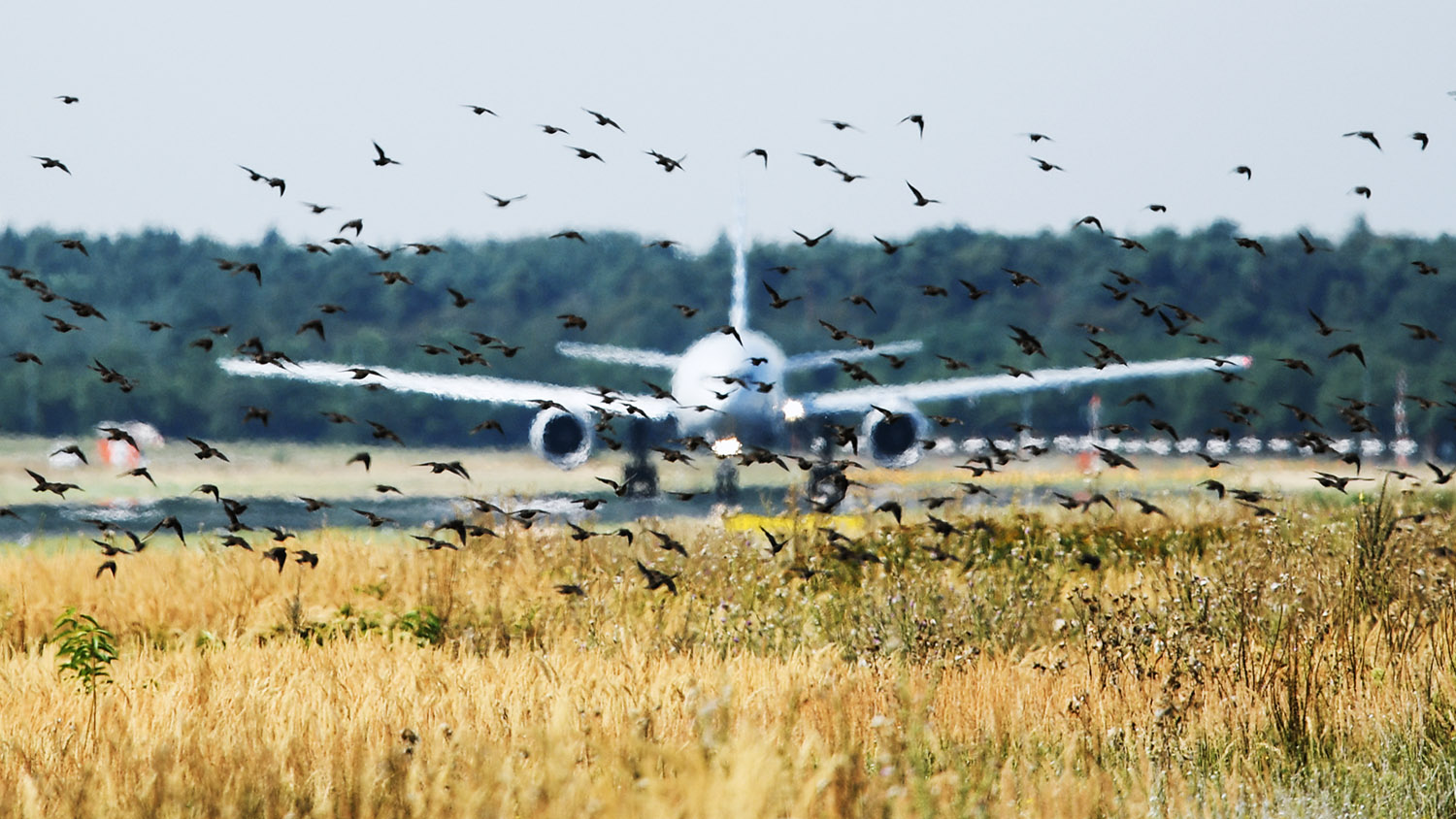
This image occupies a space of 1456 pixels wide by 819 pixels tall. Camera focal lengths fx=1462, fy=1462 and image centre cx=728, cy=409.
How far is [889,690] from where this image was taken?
8945mm

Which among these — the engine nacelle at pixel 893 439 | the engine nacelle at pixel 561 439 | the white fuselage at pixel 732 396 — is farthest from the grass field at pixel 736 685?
the white fuselage at pixel 732 396

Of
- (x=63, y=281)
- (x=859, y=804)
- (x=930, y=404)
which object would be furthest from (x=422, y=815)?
(x=63, y=281)

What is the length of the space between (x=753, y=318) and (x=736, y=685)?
71992 millimetres

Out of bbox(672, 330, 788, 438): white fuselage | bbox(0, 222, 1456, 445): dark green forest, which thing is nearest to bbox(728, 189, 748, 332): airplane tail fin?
bbox(672, 330, 788, 438): white fuselage

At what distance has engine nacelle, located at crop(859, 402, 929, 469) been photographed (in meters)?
28.7

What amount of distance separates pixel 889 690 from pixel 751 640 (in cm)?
273

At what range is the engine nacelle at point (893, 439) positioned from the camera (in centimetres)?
2869

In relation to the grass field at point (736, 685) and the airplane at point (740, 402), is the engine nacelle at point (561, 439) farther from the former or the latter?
the grass field at point (736, 685)

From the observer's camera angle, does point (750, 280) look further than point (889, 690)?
Yes

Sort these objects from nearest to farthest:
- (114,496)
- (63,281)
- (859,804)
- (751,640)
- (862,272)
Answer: (859,804) → (751,640) → (114,496) → (63,281) → (862,272)

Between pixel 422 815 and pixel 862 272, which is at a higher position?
pixel 862 272

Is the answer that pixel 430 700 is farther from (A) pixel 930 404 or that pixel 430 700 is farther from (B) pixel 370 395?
(A) pixel 930 404

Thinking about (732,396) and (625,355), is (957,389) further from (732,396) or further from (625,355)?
(625,355)

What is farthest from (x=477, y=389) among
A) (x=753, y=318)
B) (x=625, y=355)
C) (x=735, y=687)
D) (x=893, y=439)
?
(x=753, y=318)
